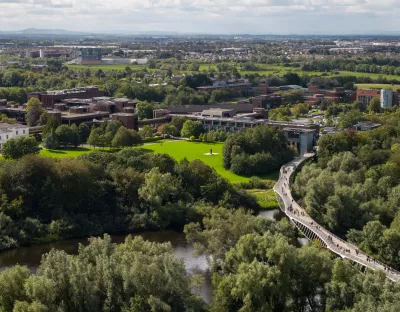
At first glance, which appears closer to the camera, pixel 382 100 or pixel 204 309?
pixel 204 309

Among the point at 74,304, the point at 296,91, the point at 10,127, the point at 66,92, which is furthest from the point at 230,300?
the point at 296,91

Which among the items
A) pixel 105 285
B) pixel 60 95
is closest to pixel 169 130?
pixel 60 95

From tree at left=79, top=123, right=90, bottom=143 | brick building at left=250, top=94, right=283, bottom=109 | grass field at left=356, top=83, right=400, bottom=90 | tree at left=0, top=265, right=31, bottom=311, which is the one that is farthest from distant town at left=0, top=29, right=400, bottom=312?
grass field at left=356, top=83, right=400, bottom=90

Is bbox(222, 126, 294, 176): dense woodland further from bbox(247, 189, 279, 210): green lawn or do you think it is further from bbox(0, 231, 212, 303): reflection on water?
bbox(0, 231, 212, 303): reflection on water

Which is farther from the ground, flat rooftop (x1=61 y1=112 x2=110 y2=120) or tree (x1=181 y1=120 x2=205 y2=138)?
flat rooftop (x1=61 y1=112 x2=110 y2=120)

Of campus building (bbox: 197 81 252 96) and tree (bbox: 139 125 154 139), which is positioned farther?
campus building (bbox: 197 81 252 96)

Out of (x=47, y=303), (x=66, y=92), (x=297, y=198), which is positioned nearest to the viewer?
(x=47, y=303)

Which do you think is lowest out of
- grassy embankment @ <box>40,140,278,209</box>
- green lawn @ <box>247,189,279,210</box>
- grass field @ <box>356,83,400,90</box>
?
green lawn @ <box>247,189,279,210</box>

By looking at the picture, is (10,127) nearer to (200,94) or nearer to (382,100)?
(200,94)
